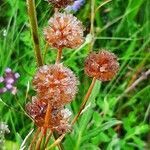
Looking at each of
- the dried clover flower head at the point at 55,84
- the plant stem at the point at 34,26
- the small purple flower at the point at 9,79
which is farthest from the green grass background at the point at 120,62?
the dried clover flower head at the point at 55,84

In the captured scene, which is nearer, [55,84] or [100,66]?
[55,84]

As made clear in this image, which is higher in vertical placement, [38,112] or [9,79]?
[38,112]

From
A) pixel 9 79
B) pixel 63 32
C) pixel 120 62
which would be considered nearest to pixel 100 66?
pixel 63 32

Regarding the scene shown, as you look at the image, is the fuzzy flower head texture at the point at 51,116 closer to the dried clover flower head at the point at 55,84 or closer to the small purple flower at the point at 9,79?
the dried clover flower head at the point at 55,84

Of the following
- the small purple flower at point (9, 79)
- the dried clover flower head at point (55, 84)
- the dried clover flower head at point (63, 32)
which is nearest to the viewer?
the dried clover flower head at point (55, 84)

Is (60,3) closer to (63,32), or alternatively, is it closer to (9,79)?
(63,32)

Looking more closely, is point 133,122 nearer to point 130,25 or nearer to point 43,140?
point 130,25
